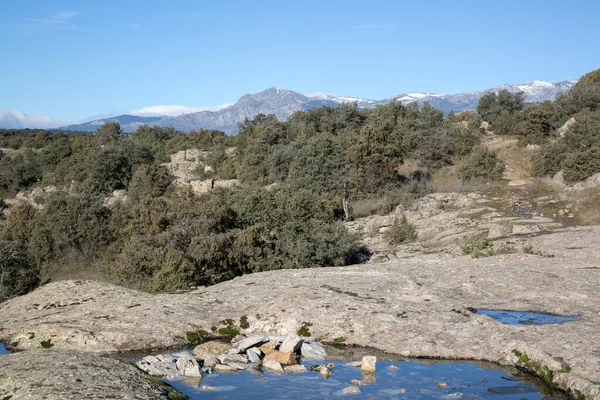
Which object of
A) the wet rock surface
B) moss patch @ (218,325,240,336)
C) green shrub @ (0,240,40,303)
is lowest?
green shrub @ (0,240,40,303)

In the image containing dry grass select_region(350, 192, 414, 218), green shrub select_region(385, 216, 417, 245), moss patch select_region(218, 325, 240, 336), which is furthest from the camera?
dry grass select_region(350, 192, 414, 218)

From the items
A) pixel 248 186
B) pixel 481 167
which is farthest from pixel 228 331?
pixel 481 167

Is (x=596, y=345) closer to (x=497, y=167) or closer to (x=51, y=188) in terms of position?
(x=497, y=167)

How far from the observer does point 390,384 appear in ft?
29.7

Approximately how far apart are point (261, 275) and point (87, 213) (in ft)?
86.0

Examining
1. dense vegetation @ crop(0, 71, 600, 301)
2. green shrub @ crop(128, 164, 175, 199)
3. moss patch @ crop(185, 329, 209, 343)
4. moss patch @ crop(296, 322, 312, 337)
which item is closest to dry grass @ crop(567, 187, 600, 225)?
dense vegetation @ crop(0, 71, 600, 301)

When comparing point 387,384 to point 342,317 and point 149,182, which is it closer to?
point 342,317

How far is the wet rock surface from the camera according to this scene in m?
7.13

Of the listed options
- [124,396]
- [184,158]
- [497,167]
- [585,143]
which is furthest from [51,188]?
[124,396]

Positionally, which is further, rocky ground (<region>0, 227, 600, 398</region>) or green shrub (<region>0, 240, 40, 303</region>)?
green shrub (<region>0, 240, 40, 303</region>)

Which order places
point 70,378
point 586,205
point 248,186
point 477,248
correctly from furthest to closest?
point 248,186 < point 586,205 < point 477,248 < point 70,378

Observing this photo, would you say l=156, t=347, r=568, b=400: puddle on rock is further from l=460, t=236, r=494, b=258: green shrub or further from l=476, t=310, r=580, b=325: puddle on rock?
l=460, t=236, r=494, b=258: green shrub

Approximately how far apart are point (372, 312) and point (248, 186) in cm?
3038

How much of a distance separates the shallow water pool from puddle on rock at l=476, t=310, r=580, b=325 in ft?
8.03
